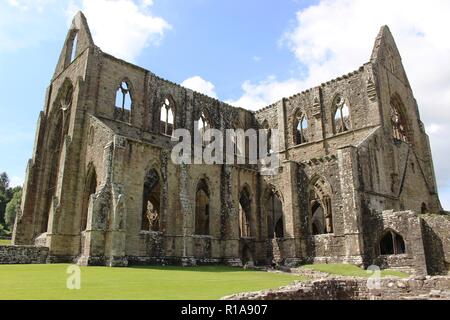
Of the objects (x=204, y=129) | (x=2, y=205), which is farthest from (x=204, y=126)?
(x=2, y=205)

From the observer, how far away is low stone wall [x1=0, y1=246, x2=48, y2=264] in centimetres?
1964

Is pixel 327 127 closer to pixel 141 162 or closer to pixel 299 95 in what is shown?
pixel 299 95

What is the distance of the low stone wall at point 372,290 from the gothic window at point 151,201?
47.0 feet

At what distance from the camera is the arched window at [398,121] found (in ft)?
104

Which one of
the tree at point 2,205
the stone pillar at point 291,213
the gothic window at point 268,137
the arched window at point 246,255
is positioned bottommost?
the arched window at point 246,255

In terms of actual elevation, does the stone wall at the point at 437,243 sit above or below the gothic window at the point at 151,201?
below

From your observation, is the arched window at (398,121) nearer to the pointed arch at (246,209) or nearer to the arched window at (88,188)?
the pointed arch at (246,209)

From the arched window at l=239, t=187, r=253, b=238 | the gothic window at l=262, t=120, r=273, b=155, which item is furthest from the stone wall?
the gothic window at l=262, t=120, r=273, b=155

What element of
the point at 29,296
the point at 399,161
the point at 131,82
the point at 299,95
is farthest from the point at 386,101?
the point at 29,296

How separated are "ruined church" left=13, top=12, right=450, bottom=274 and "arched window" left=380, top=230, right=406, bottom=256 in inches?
2.4

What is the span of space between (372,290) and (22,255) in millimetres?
17535

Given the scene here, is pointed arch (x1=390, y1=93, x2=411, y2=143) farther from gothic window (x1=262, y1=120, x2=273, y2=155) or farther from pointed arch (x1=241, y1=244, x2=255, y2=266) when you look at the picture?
pointed arch (x1=241, y1=244, x2=255, y2=266)

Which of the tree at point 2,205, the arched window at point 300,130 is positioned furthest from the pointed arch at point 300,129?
the tree at point 2,205
